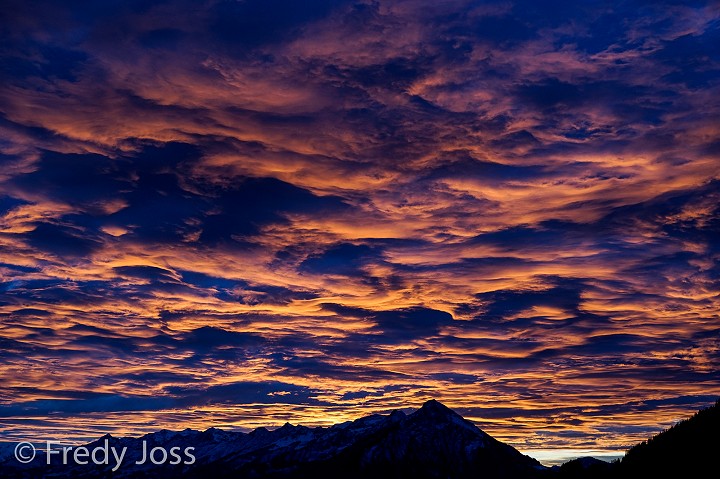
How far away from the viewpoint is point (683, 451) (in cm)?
13912

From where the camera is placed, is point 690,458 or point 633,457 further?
point 633,457

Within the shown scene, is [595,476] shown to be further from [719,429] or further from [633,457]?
[719,429]

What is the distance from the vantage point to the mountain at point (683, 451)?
128 meters

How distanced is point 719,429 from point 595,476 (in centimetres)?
4485

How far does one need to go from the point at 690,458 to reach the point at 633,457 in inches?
1423

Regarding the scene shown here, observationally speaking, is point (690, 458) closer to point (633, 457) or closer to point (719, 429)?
point (719, 429)

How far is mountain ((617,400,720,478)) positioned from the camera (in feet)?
422

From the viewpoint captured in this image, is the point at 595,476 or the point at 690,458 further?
the point at 595,476

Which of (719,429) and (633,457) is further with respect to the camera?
(633,457)

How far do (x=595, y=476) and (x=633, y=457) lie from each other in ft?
35.1

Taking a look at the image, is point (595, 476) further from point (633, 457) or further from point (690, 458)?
point (690, 458)

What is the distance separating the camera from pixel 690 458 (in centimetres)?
13388

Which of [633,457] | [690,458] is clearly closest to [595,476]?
[633,457]

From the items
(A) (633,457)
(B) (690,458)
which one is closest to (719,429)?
(B) (690,458)
